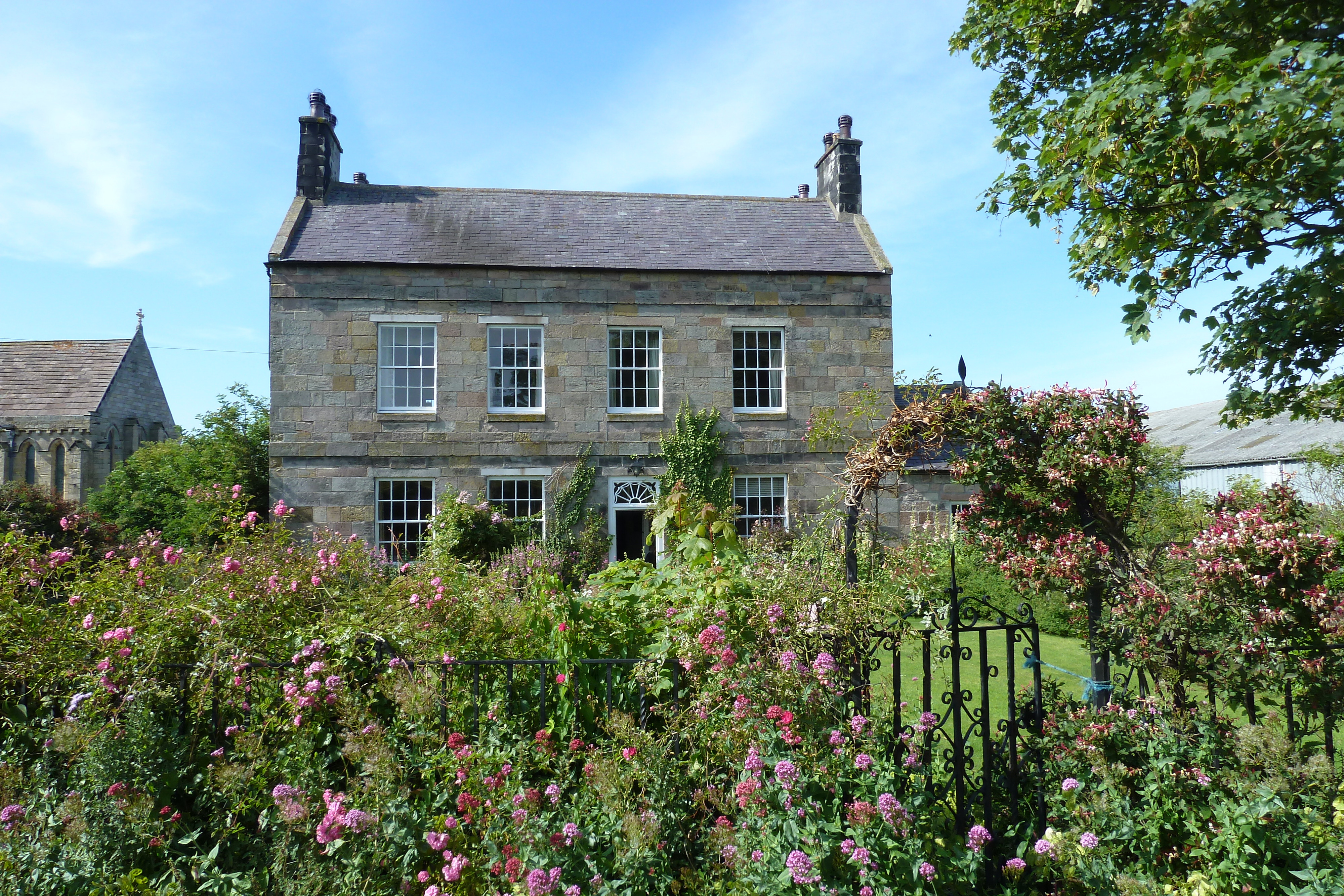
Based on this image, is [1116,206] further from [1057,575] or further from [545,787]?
[545,787]

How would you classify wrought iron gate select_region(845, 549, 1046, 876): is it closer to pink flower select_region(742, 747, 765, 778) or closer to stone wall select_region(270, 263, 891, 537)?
pink flower select_region(742, 747, 765, 778)

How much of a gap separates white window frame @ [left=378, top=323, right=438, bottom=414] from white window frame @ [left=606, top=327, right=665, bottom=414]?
10.6 feet

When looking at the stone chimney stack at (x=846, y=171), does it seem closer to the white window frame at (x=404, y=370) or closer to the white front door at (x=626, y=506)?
the white front door at (x=626, y=506)

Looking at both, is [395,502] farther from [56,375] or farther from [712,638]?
[56,375]

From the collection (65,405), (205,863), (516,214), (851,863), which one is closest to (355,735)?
(205,863)

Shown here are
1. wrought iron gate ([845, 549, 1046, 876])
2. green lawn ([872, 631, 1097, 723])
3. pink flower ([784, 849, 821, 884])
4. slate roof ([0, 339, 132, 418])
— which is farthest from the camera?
slate roof ([0, 339, 132, 418])

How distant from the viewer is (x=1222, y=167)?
21.3 ft

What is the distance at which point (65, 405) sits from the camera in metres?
26.2

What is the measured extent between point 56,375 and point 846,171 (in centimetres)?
2834

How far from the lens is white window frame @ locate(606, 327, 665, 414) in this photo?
14648 millimetres

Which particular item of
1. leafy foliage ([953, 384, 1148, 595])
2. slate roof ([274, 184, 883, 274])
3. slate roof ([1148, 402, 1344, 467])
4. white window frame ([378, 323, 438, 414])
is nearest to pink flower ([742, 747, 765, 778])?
leafy foliage ([953, 384, 1148, 595])

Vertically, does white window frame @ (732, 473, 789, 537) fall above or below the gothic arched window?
below

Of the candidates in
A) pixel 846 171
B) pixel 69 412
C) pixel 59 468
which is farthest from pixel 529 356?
pixel 59 468

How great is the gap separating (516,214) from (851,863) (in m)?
15.2
